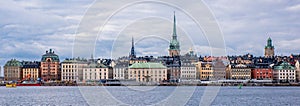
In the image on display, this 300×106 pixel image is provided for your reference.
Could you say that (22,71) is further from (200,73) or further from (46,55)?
(200,73)

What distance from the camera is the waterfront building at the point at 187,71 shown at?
104 metres

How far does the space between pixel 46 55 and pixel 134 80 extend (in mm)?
22303

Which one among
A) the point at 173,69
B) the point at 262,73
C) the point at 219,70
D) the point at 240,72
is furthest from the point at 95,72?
the point at 262,73

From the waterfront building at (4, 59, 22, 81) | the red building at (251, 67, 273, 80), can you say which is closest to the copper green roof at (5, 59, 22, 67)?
the waterfront building at (4, 59, 22, 81)

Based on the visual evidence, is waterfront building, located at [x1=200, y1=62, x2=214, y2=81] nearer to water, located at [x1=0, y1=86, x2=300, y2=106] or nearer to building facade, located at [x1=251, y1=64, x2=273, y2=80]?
building facade, located at [x1=251, y1=64, x2=273, y2=80]

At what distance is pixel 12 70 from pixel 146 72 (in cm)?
2639

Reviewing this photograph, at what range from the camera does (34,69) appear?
110625 millimetres

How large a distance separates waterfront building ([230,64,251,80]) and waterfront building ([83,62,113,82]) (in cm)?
2169

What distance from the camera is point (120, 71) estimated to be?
335 ft

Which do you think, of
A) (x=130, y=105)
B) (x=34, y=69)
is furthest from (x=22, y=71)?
(x=130, y=105)

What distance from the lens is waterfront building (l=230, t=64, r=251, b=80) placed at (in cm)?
10563

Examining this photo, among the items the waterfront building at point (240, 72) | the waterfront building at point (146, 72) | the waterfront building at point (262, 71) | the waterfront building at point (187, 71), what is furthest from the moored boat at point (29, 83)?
the waterfront building at point (262, 71)

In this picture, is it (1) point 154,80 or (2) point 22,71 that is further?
(2) point 22,71

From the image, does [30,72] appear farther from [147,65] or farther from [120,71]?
[147,65]
